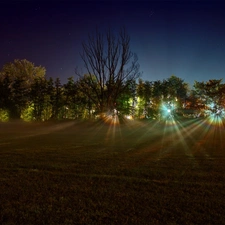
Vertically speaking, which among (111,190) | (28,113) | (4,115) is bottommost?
(111,190)

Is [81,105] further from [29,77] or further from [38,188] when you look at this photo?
[38,188]

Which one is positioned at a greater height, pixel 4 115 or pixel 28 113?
pixel 28 113

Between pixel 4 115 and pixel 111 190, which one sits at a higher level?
pixel 4 115

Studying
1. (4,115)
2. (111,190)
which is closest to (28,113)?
(4,115)

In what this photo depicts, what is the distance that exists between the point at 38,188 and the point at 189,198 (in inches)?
84.1

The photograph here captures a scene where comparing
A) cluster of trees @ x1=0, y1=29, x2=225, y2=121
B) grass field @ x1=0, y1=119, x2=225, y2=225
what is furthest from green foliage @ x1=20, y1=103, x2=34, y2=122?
grass field @ x1=0, y1=119, x2=225, y2=225

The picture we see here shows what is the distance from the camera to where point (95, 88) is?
18203 millimetres

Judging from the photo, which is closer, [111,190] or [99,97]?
[111,190]

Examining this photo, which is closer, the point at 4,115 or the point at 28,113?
the point at 4,115

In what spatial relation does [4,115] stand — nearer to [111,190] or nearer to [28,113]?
[28,113]

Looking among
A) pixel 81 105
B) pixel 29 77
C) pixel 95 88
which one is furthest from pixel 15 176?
pixel 29 77

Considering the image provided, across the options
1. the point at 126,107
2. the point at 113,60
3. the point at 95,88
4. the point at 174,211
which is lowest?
the point at 174,211

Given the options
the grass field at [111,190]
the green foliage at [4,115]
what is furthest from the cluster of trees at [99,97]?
the grass field at [111,190]

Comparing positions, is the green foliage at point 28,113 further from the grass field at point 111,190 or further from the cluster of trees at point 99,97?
the grass field at point 111,190
